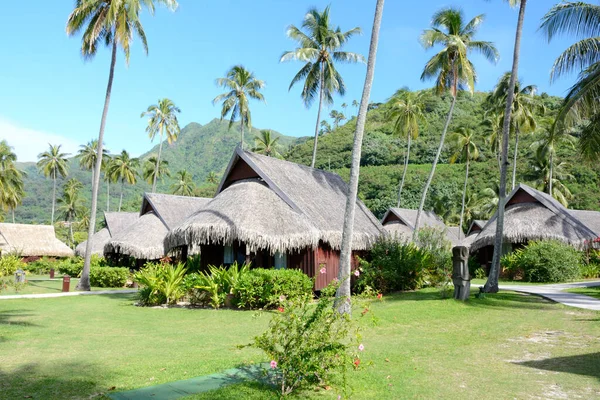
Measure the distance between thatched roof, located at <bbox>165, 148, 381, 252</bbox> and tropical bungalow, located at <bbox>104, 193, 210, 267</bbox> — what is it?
739cm

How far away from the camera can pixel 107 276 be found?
2550 cm

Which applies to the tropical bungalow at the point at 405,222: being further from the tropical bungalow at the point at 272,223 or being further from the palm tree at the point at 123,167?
the palm tree at the point at 123,167

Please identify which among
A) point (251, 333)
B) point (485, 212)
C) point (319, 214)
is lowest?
point (251, 333)

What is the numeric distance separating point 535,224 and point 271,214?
1704cm

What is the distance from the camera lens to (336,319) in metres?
6.17

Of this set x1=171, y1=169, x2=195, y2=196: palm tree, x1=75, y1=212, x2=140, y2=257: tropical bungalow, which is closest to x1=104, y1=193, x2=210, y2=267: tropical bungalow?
x1=75, y1=212, x2=140, y2=257: tropical bungalow

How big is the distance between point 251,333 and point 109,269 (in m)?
17.7

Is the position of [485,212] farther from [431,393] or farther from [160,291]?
[431,393]

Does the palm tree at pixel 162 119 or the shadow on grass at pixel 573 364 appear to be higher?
the palm tree at pixel 162 119

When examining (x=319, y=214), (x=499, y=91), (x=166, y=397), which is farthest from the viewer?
(x=499, y=91)

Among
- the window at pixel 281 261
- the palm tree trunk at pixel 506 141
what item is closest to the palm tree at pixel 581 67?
the palm tree trunk at pixel 506 141

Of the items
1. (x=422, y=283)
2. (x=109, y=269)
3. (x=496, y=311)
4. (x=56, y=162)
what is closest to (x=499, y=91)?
(x=422, y=283)

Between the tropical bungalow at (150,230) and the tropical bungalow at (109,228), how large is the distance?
6.12 metres

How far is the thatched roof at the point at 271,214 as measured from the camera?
1609 centimetres
